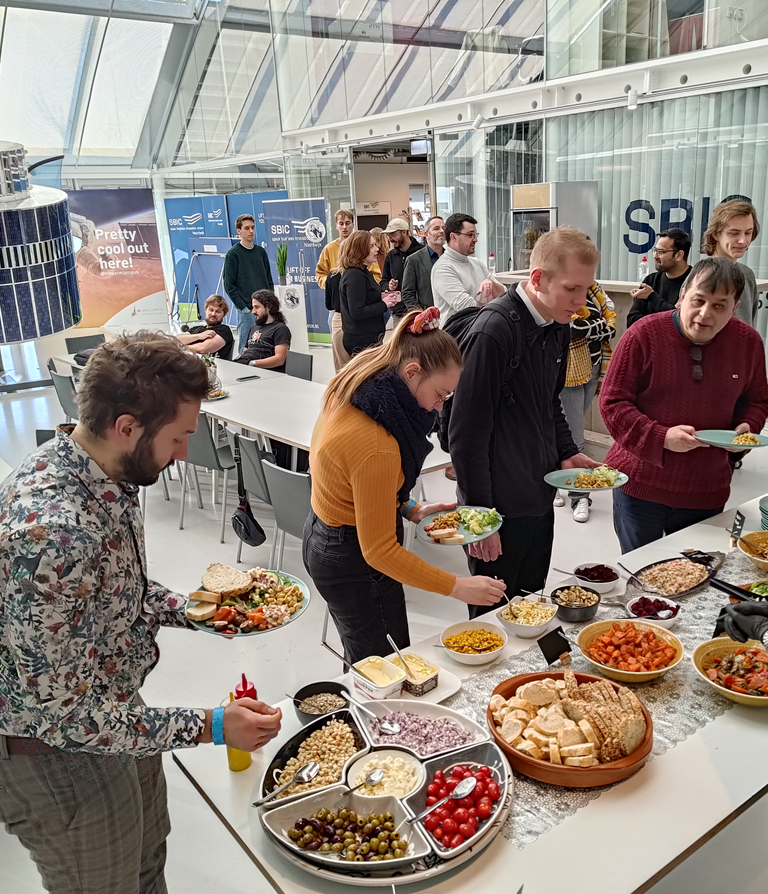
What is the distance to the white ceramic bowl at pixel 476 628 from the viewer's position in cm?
190

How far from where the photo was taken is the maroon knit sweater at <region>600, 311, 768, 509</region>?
→ 261 cm

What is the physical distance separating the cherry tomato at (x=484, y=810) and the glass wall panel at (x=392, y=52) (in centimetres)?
786

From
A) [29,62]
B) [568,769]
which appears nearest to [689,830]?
[568,769]

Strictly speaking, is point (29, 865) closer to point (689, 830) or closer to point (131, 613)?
point (131, 613)

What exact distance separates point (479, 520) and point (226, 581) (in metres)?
0.81

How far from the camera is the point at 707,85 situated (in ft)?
19.9

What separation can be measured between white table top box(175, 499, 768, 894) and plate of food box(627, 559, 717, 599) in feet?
1.64

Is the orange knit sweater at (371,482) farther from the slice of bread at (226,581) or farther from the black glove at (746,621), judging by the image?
the black glove at (746,621)

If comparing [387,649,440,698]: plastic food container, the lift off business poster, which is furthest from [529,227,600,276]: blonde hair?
the lift off business poster

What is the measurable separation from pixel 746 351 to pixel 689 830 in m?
1.76

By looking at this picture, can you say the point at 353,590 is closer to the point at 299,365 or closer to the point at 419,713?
the point at 419,713

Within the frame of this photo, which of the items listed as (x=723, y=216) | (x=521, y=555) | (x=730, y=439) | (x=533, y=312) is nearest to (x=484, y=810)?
(x=521, y=555)

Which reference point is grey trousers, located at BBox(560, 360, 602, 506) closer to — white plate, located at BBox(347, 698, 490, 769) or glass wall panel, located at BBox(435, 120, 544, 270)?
white plate, located at BBox(347, 698, 490, 769)

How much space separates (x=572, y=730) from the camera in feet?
5.11
